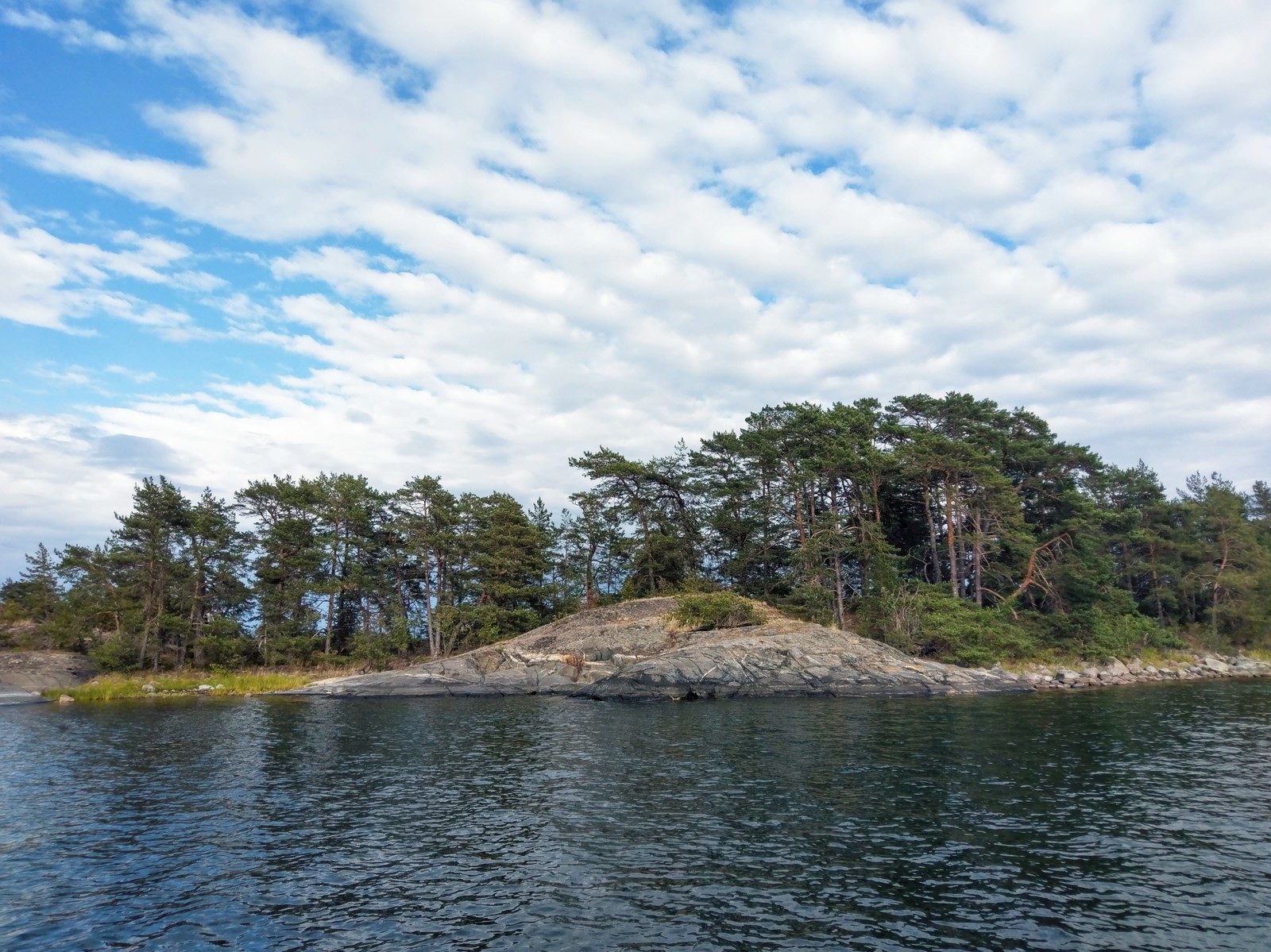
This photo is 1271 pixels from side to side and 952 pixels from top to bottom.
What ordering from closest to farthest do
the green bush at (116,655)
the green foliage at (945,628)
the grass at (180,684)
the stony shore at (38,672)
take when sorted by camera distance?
the green foliage at (945,628), the grass at (180,684), the stony shore at (38,672), the green bush at (116,655)

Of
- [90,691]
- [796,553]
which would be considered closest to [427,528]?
[90,691]

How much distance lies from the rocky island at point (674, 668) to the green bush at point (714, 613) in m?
0.65

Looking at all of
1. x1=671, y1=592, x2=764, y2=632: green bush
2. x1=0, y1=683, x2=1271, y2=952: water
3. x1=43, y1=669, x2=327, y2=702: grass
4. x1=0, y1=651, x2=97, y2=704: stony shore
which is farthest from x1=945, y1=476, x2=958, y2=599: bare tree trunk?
x1=0, y1=651, x2=97, y2=704: stony shore

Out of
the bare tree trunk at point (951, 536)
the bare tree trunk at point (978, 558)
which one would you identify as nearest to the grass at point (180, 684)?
the bare tree trunk at point (951, 536)

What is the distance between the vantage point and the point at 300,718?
42281mm

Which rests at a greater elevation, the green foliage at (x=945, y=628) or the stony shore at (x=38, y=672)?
the green foliage at (x=945, y=628)

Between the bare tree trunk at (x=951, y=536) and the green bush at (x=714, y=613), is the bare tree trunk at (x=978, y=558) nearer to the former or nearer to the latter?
the bare tree trunk at (x=951, y=536)

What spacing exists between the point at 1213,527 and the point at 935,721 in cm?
6046

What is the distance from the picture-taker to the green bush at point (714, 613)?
59125 millimetres

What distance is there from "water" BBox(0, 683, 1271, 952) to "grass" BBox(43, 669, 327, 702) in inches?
1114

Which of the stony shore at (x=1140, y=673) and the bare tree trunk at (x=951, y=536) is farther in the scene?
the bare tree trunk at (x=951, y=536)

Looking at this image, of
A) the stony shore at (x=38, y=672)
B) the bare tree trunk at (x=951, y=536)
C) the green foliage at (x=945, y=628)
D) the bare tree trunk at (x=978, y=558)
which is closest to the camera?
the green foliage at (x=945, y=628)

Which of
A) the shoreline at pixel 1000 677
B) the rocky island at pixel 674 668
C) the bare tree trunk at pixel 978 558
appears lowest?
the shoreline at pixel 1000 677

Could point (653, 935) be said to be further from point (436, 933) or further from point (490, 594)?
point (490, 594)
